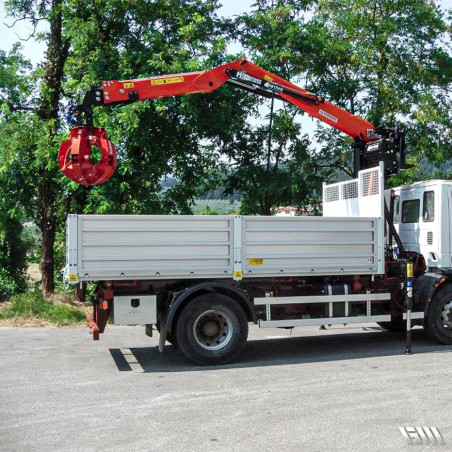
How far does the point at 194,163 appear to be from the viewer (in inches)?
645

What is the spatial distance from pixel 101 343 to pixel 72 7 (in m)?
9.64

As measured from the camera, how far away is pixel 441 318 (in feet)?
33.2

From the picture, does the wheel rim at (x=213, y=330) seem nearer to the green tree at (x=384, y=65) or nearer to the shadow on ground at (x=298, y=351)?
the shadow on ground at (x=298, y=351)

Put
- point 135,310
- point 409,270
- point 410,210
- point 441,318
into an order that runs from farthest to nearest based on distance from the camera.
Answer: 1. point 410,210
2. point 441,318
3. point 409,270
4. point 135,310

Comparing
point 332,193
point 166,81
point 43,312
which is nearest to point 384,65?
point 332,193

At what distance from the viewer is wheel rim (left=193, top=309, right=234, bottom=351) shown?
8789 mm

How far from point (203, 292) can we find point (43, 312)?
17.9ft

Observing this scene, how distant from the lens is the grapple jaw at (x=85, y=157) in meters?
8.98

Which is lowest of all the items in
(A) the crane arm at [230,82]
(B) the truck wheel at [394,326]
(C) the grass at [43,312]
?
(B) the truck wheel at [394,326]

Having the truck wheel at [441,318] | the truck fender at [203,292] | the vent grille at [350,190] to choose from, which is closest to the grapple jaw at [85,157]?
the truck fender at [203,292]

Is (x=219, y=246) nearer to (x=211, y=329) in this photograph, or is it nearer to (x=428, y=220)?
(x=211, y=329)

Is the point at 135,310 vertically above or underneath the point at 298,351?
above

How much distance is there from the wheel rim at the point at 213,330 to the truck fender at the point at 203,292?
0.31 meters

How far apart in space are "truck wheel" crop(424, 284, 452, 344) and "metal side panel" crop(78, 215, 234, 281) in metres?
3.54
